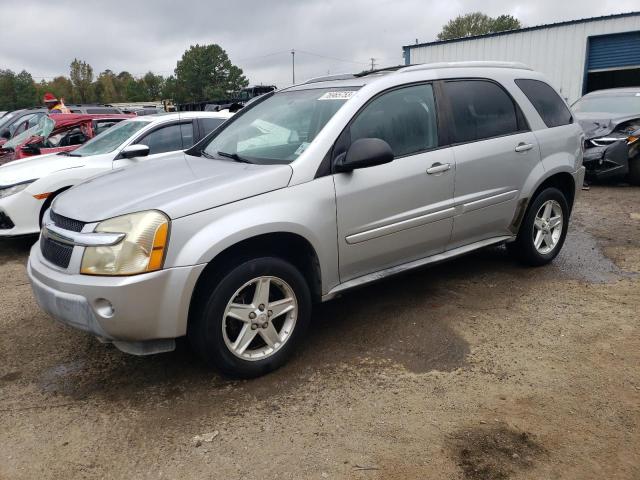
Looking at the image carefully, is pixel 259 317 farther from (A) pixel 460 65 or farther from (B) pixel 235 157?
(A) pixel 460 65

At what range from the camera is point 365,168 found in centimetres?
350

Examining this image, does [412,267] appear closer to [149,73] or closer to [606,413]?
[606,413]

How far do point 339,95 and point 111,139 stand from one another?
4.21 metres

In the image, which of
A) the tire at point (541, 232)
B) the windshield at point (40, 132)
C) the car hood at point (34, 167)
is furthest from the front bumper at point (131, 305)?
the windshield at point (40, 132)

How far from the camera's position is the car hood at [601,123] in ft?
31.1

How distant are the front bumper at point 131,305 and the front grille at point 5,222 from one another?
355 centimetres

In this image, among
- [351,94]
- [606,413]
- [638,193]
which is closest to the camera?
[606,413]

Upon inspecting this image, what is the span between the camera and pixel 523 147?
176 inches

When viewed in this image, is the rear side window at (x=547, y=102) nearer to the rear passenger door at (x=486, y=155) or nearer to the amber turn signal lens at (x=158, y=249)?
the rear passenger door at (x=486, y=155)

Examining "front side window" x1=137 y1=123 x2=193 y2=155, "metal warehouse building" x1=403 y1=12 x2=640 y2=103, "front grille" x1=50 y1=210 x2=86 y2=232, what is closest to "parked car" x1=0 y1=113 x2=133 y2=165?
"front side window" x1=137 y1=123 x2=193 y2=155

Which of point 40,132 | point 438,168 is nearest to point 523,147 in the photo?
point 438,168

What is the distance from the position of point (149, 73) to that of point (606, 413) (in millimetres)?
→ 107480

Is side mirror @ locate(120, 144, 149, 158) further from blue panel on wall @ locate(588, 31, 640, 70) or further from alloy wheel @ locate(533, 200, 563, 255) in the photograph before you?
blue panel on wall @ locate(588, 31, 640, 70)

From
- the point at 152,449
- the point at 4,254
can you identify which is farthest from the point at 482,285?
the point at 4,254
